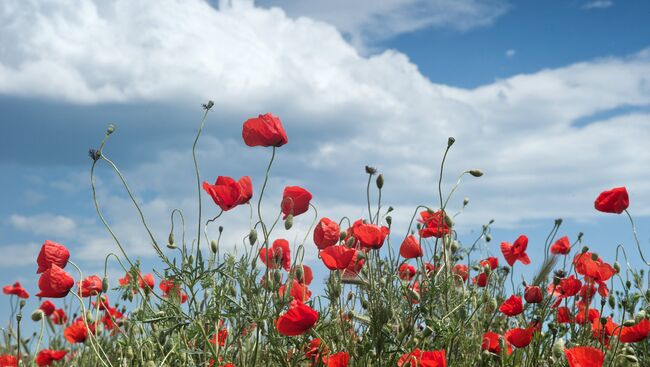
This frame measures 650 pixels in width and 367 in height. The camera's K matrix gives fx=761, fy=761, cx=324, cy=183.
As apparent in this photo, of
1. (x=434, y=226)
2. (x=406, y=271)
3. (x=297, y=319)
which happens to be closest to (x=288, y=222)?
(x=297, y=319)

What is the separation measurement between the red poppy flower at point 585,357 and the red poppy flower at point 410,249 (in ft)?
4.01

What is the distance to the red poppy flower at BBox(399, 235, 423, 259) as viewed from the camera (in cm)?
389

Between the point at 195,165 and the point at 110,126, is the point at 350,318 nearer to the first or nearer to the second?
the point at 195,165

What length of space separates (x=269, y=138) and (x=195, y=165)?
340 millimetres

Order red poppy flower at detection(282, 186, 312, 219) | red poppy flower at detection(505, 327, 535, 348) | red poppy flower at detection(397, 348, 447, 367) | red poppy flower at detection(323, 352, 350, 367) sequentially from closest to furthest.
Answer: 1. red poppy flower at detection(397, 348, 447, 367)
2. red poppy flower at detection(323, 352, 350, 367)
3. red poppy flower at detection(505, 327, 535, 348)
4. red poppy flower at detection(282, 186, 312, 219)

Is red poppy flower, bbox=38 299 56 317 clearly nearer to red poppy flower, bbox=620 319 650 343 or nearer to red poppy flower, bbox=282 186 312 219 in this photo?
red poppy flower, bbox=282 186 312 219

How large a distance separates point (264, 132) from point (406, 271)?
5.59 feet

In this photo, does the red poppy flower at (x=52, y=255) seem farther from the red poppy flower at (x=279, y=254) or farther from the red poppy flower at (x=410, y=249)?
the red poppy flower at (x=410, y=249)

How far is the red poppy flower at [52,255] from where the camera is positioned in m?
3.41

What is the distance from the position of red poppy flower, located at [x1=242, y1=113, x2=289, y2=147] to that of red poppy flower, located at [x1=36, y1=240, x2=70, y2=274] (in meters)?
0.99

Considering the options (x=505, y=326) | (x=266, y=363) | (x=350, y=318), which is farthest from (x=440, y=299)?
(x=505, y=326)

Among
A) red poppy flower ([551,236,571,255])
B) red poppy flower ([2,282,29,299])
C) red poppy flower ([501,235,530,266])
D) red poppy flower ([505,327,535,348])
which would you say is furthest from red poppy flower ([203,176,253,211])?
red poppy flower ([2,282,29,299])

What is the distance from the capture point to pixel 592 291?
15.7 feet

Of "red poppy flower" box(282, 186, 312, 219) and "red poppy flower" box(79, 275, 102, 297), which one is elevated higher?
"red poppy flower" box(282, 186, 312, 219)
